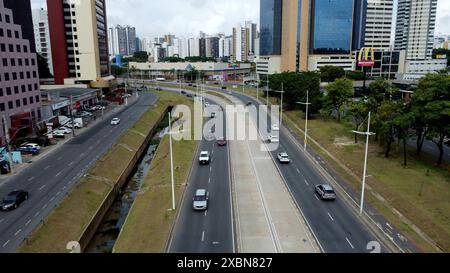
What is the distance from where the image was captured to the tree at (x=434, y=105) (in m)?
41.2

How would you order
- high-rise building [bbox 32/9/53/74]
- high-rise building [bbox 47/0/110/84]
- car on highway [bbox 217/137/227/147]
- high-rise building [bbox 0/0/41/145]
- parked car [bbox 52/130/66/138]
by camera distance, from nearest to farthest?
high-rise building [bbox 0/0/41/145]
car on highway [bbox 217/137/227/147]
parked car [bbox 52/130/66/138]
high-rise building [bbox 47/0/110/84]
high-rise building [bbox 32/9/53/74]

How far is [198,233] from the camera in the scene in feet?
94.3

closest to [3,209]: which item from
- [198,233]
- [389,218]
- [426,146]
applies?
[198,233]

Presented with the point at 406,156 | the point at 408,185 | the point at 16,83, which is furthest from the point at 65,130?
the point at 406,156

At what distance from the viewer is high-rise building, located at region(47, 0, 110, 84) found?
315 ft

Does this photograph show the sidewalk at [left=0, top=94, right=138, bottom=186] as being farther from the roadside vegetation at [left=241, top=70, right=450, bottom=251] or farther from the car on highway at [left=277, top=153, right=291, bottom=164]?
the roadside vegetation at [left=241, top=70, right=450, bottom=251]

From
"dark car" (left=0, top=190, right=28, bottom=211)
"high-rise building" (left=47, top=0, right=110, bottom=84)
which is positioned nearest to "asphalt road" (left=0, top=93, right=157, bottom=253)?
"dark car" (left=0, top=190, right=28, bottom=211)

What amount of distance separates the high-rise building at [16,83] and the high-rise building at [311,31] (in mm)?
117580

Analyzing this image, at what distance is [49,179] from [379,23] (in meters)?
198

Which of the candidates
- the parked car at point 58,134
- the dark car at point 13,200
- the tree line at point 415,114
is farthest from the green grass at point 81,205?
the tree line at point 415,114

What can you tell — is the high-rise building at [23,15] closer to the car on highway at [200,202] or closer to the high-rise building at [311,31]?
the car on highway at [200,202]

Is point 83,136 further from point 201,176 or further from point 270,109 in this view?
point 270,109

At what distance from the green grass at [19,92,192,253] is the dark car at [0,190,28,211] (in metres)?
4.25
